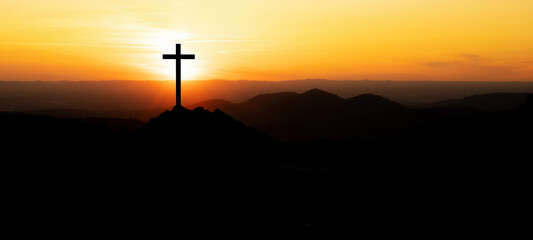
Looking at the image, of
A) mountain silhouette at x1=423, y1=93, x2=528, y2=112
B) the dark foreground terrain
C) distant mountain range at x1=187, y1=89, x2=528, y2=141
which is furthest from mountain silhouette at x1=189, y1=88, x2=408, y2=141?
mountain silhouette at x1=423, y1=93, x2=528, y2=112

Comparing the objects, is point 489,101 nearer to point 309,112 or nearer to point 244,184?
point 309,112

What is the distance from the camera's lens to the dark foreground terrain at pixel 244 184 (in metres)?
12.2

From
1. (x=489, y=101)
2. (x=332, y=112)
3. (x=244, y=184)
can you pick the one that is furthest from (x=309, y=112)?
(x=244, y=184)

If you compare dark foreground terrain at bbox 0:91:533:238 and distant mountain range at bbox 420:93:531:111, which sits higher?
dark foreground terrain at bbox 0:91:533:238

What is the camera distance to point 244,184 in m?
15.5

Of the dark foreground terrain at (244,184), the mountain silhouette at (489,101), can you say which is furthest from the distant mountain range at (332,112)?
the dark foreground terrain at (244,184)

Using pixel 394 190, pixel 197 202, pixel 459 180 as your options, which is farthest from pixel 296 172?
pixel 459 180

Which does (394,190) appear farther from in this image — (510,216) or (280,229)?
(280,229)

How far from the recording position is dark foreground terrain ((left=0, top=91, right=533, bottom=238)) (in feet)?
39.9

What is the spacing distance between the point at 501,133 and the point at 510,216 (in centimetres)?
959


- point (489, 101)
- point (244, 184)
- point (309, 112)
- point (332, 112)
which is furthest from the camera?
point (489, 101)

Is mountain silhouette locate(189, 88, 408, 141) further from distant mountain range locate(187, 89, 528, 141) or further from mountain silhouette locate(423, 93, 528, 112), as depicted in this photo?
mountain silhouette locate(423, 93, 528, 112)

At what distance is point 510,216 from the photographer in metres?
13.3

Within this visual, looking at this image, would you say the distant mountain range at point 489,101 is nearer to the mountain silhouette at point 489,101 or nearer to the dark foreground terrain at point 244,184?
the mountain silhouette at point 489,101
